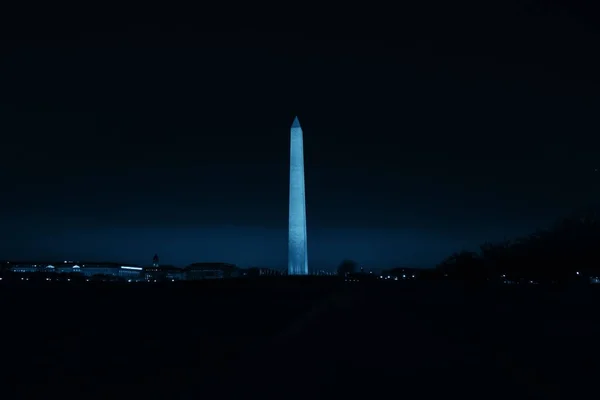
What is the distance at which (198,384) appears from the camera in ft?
29.5

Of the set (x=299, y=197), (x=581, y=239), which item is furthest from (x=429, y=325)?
(x=581, y=239)

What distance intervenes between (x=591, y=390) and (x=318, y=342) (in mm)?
6522

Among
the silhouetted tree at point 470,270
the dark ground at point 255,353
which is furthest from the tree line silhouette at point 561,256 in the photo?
the dark ground at point 255,353

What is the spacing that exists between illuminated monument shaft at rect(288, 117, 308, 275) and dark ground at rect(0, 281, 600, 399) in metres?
38.0

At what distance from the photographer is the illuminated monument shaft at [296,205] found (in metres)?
58.7

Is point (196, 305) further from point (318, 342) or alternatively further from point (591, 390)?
point (591, 390)

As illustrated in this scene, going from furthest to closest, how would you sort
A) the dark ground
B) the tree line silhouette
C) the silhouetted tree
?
the silhouetted tree
the tree line silhouette
the dark ground

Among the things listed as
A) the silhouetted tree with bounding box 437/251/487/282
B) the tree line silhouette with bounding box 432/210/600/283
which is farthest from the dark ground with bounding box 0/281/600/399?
the silhouetted tree with bounding box 437/251/487/282

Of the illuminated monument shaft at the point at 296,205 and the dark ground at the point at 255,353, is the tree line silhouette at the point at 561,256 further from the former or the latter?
the dark ground at the point at 255,353

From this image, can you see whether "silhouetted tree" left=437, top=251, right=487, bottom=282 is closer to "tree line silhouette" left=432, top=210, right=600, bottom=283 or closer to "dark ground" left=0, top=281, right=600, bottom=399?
"tree line silhouette" left=432, top=210, right=600, bottom=283

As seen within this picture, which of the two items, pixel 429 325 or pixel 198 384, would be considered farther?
pixel 429 325

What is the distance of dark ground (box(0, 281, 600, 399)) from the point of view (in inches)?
340

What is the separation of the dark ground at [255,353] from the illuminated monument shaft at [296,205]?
37996mm

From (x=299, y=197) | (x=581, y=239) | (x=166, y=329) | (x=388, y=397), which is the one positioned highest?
(x=299, y=197)
